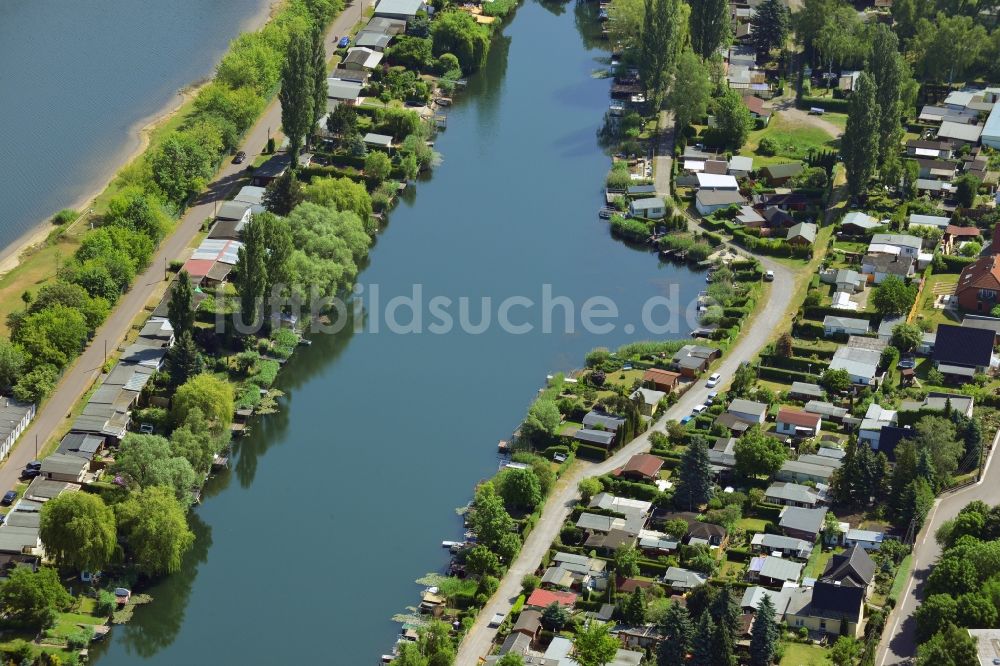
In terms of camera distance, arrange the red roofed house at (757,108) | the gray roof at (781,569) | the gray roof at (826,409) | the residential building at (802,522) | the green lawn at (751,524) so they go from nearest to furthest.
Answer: the gray roof at (781,569)
the residential building at (802,522)
the green lawn at (751,524)
the gray roof at (826,409)
the red roofed house at (757,108)

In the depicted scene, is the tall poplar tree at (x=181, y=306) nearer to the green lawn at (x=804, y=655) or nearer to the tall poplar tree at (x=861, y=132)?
the green lawn at (x=804, y=655)

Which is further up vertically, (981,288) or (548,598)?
(981,288)

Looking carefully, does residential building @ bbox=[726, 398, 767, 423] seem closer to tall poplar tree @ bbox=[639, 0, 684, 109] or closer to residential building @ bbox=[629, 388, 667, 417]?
residential building @ bbox=[629, 388, 667, 417]

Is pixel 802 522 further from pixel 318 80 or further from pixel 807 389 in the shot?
pixel 318 80

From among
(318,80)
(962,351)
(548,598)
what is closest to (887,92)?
(962,351)

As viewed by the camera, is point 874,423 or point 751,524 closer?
point 751,524

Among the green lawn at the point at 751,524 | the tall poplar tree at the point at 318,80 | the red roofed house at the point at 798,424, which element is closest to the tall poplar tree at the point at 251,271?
the tall poplar tree at the point at 318,80

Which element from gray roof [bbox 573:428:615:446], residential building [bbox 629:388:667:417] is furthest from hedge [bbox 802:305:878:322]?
gray roof [bbox 573:428:615:446]
